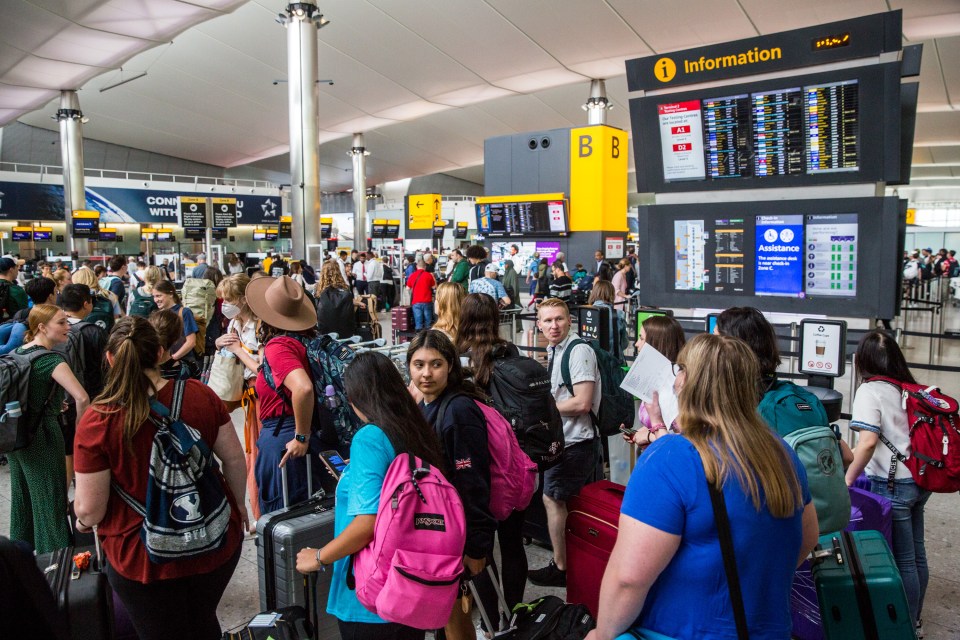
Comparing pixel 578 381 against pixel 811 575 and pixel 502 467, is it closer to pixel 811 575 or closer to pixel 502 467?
pixel 502 467

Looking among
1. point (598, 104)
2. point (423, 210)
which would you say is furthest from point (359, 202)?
point (598, 104)

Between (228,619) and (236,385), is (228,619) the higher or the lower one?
the lower one

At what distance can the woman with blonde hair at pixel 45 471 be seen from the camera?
3.55 meters

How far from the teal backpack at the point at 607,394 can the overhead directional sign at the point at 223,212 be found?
21.0m

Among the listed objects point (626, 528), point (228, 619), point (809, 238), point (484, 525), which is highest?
point (809, 238)

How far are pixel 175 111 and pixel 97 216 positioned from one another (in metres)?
8.46

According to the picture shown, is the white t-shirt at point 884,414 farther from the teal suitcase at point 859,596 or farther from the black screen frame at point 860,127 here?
the black screen frame at point 860,127

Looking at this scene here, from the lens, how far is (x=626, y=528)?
1.59 metres

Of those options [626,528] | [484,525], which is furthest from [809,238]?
[626,528]

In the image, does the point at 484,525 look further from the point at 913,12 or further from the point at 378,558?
the point at 913,12

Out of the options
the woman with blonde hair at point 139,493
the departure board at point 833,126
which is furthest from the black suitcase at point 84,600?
the departure board at point 833,126

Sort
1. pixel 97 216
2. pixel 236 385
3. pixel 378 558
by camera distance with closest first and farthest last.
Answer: pixel 378 558 → pixel 236 385 → pixel 97 216

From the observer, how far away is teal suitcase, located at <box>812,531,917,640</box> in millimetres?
2414

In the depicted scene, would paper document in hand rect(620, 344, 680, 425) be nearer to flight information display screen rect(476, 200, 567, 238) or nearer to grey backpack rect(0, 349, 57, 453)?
grey backpack rect(0, 349, 57, 453)
